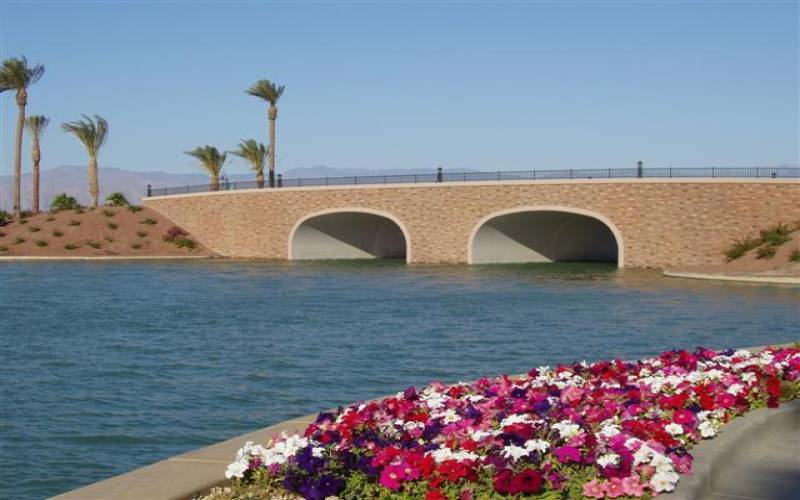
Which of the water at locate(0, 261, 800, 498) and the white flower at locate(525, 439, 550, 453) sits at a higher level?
the white flower at locate(525, 439, 550, 453)

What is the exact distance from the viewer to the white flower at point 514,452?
6.93 metres

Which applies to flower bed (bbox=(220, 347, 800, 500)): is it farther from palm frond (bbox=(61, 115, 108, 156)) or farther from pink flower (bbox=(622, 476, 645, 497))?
palm frond (bbox=(61, 115, 108, 156))

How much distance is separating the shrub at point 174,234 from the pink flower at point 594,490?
54.5 m

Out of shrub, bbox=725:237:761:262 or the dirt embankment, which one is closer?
shrub, bbox=725:237:761:262

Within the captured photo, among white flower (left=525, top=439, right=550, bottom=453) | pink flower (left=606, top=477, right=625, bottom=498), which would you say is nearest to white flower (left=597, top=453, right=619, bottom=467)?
pink flower (left=606, top=477, right=625, bottom=498)

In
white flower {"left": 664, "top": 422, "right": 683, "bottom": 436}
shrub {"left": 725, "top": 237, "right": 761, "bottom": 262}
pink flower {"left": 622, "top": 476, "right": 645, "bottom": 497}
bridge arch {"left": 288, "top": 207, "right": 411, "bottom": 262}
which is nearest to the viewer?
pink flower {"left": 622, "top": 476, "right": 645, "bottom": 497}

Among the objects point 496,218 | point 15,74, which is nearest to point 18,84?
point 15,74

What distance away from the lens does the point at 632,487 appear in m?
6.54

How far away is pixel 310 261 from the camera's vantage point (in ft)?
178

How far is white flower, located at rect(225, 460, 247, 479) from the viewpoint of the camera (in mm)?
6848

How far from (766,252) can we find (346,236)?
2513 centimetres

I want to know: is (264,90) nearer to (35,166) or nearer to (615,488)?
(35,166)

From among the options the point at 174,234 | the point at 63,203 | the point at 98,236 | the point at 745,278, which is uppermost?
the point at 63,203

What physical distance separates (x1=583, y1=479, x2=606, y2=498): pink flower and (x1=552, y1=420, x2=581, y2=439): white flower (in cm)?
91
